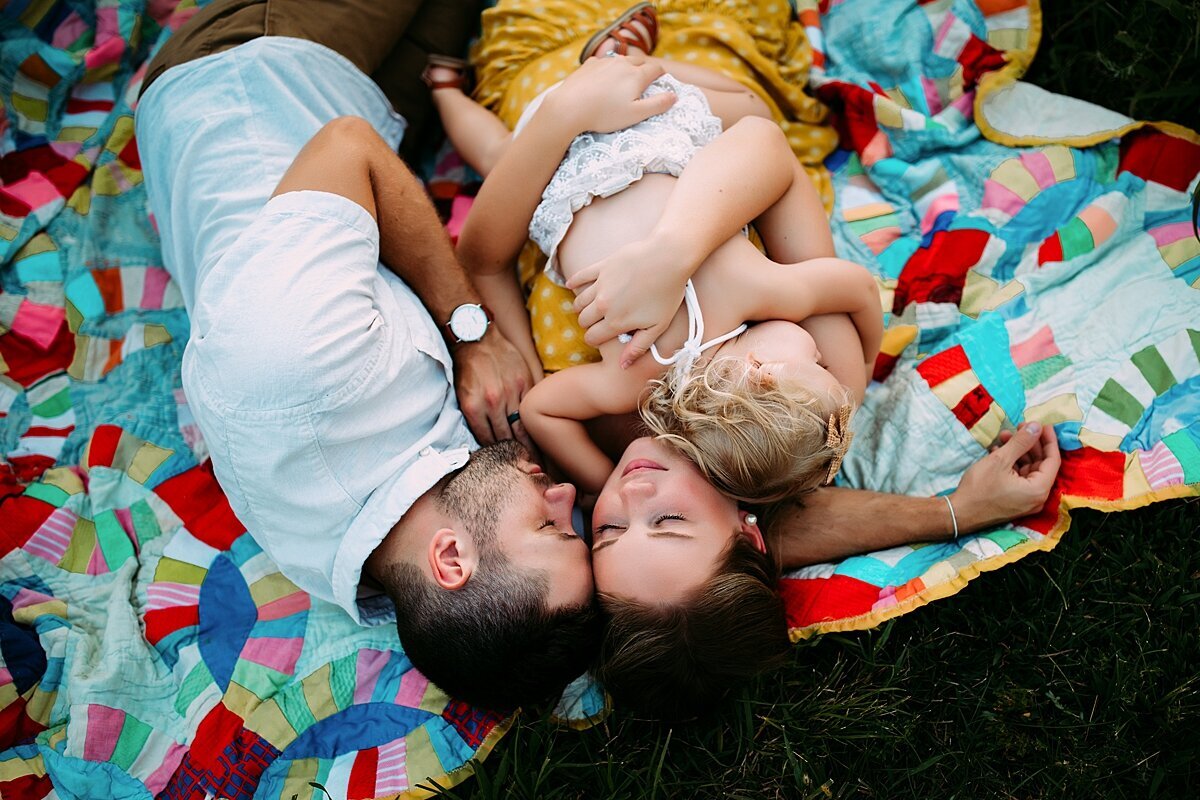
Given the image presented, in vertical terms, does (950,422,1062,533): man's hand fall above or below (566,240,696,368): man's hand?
below

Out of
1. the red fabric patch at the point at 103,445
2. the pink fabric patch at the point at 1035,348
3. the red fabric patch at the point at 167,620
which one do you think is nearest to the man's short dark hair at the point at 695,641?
the pink fabric patch at the point at 1035,348

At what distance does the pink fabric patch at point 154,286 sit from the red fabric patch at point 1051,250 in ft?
8.88

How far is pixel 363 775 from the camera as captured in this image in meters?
2.20

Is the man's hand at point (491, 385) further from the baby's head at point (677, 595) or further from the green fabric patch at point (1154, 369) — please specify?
the green fabric patch at point (1154, 369)

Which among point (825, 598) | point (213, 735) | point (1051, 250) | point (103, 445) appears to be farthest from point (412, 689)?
point (1051, 250)

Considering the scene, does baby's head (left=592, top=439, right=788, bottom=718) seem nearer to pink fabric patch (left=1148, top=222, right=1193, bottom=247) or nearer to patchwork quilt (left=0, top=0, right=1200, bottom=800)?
patchwork quilt (left=0, top=0, right=1200, bottom=800)

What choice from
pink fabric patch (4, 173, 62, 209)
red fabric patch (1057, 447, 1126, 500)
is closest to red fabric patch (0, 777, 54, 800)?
pink fabric patch (4, 173, 62, 209)

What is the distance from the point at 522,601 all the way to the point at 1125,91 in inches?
96.2

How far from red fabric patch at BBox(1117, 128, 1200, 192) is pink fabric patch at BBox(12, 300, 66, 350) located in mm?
3244

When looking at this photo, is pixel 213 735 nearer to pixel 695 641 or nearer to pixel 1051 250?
pixel 695 641

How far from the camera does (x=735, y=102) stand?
2.64 metres

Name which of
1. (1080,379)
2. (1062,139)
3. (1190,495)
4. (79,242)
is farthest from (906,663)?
(79,242)

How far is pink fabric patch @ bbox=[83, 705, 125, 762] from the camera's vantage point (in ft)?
7.39

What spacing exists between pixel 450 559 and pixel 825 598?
966 millimetres
